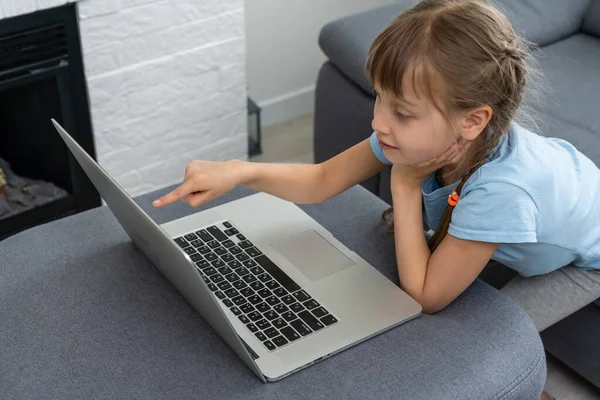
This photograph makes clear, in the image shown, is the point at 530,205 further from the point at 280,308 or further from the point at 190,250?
the point at 190,250

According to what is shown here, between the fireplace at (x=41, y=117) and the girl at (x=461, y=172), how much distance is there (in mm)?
758

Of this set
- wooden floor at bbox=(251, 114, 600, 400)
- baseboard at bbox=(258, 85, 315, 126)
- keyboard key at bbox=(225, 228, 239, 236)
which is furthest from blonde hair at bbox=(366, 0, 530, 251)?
baseboard at bbox=(258, 85, 315, 126)

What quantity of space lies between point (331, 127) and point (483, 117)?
34.5 inches

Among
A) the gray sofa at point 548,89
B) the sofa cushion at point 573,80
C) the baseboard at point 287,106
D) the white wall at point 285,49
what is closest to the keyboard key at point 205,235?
the gray sofa at point 548,89

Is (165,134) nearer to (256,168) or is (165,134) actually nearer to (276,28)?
(276,28)

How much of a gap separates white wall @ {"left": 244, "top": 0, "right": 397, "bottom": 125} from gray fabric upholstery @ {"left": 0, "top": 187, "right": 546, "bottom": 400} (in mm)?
1350

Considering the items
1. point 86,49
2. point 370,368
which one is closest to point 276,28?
point 86,49

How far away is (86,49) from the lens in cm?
187

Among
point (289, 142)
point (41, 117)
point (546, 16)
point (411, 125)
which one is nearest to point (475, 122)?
point (411, 125)

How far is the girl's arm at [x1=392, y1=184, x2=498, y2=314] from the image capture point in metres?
1.13

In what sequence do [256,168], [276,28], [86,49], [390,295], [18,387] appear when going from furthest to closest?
[276,28] < [86,49] < [256,168] < [390,295] < [18,387]

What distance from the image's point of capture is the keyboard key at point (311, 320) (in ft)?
3.57

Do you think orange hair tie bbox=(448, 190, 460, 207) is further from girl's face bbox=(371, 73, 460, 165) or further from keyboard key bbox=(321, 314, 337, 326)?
keyboard key bbox=(321, 314, 337, 326)

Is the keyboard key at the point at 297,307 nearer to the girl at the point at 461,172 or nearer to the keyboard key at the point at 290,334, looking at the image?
the keyboard key at the point at 290,334
